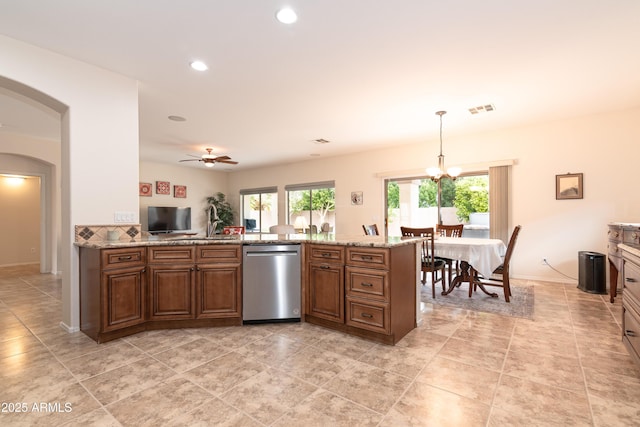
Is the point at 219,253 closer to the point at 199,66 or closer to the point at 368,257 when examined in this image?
the point at 368,257

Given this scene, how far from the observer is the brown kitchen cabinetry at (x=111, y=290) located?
2.56 metres

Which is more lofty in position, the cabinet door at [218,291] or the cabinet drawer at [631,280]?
the cabinet drawer at [631,280]

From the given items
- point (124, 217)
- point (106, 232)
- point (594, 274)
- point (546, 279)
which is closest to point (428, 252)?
point (594, 274)

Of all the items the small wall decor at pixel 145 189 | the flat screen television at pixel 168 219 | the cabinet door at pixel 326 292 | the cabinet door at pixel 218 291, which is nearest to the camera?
the cabinet door at pixel 326 292

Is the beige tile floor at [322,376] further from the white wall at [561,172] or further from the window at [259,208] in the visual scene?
the window at [259,208]

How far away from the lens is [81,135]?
2871 millimetres

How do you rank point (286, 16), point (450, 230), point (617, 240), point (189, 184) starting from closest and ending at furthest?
1. point (286, 16)
2. point (617, 240)
3. point (450, 230)
4. point (189, 184)

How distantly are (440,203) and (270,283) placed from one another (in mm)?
4475

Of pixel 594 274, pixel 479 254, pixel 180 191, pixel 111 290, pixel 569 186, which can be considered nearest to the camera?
pixel 111 290

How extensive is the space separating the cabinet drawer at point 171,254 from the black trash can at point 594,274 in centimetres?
522

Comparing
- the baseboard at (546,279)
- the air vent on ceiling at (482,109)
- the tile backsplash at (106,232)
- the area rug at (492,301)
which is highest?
the air vent on ceiling at (482,109)

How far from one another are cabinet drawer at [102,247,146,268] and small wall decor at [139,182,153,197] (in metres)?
5.92

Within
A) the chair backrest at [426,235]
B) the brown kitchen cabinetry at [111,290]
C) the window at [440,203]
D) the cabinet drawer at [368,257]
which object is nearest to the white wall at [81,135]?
the brown kitchen cabinetry at [111,290]

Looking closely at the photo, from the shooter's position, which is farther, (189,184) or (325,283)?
(189,184)
